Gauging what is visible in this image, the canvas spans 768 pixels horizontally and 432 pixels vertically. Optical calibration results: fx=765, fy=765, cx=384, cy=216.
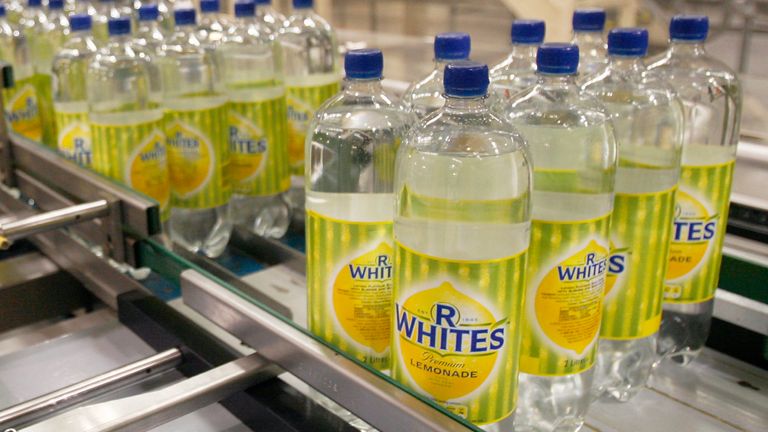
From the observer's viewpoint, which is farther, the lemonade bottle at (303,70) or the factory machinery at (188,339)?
the lemonade bottle at (303,70)

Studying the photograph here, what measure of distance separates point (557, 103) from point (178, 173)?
68cm

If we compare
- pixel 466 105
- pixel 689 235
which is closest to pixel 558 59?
pixel 466 105

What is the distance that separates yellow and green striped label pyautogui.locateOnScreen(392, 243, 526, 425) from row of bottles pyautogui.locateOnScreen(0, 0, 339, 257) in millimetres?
612

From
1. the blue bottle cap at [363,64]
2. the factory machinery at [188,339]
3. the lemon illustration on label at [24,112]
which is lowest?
the factory machinery at [188,339]

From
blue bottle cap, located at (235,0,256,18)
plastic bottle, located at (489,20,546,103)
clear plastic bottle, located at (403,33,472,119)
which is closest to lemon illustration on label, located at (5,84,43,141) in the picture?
blue bottle cap, located at (235,0,256,18)

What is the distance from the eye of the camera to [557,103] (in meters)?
0.84

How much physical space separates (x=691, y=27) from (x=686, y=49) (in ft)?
0.27

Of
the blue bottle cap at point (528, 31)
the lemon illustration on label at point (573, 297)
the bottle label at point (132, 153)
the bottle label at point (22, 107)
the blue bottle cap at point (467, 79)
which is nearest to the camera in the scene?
the blue bottle cap at point (467, 79)

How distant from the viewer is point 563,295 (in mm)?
798

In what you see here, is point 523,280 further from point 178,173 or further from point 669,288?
point 178,173

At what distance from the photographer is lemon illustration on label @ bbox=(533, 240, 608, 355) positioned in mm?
790

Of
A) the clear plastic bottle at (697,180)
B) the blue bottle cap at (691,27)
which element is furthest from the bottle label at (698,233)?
the blue bottle cap at (691,27)

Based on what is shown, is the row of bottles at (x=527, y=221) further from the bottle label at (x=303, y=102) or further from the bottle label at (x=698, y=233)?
the bottle label at (x=303, y=102)

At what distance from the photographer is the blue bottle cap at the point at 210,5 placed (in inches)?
53.2
